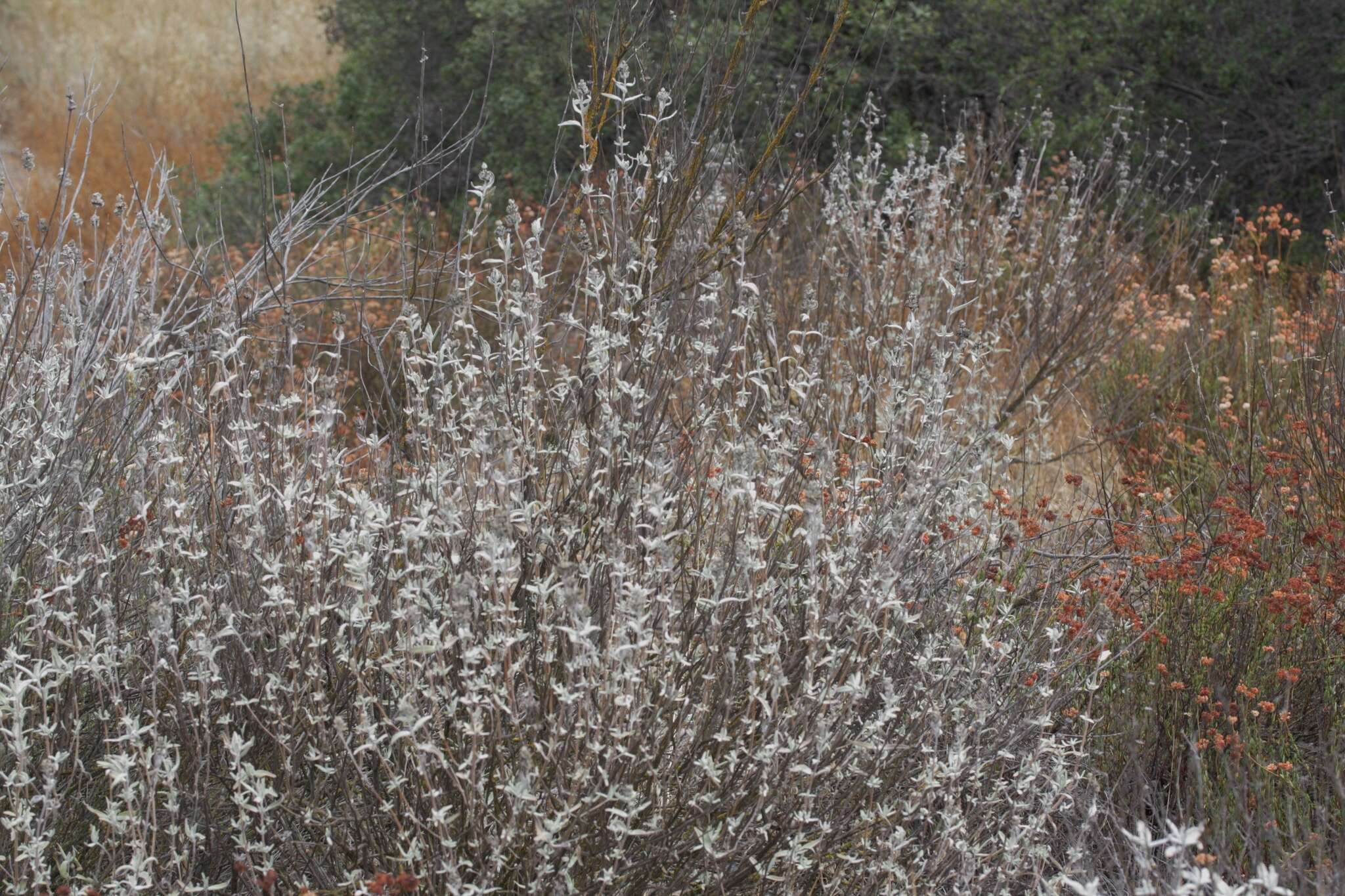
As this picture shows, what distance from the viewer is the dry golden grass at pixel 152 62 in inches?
558

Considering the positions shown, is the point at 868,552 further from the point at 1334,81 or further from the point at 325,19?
the point at 325,19

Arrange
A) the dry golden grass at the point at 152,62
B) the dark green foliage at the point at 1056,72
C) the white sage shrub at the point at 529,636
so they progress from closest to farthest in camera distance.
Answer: the white sage shrub at the point at 529,636 → the dark green foliage at the point at 1056,72 → the dry golden grass at the point at 152,62

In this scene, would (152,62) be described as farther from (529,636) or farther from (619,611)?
(619,611)

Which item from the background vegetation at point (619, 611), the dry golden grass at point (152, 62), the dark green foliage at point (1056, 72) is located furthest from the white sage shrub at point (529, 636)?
the dry golden grass at point (152, 62)

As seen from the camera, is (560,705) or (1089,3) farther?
(1089,3)

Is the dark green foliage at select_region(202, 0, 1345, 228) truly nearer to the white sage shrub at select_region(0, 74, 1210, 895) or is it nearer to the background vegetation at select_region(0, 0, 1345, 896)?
the background vegetation at select_region(0, 0, 1345, 896)

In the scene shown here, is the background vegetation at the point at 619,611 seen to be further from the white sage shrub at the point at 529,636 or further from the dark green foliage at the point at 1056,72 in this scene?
the dark green foliage at the point at 1056,72

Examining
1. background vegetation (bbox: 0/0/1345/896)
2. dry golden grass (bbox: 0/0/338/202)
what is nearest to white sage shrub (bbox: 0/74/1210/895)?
background vegetation (bbox: 0/0/1345/896)

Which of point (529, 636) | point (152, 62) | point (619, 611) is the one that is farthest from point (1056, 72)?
point (152, 62)

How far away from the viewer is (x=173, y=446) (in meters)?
2.55

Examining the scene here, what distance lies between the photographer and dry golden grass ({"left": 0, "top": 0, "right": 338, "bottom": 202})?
14.2 m

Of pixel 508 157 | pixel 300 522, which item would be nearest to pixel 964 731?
pixel 300 522

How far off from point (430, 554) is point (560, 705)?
1.22 feet

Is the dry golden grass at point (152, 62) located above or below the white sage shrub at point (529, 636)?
below
